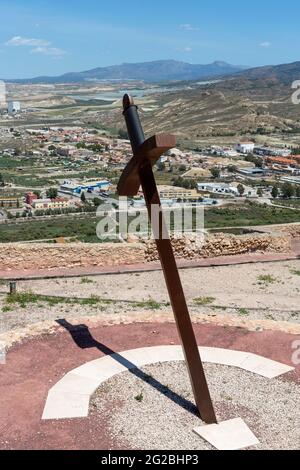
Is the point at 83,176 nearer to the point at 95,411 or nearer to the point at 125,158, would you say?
the point at 125,158

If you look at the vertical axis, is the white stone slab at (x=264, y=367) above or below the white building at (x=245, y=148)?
above

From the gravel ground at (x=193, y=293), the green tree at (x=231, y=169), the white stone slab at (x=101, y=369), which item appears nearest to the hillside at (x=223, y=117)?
the green tree at (x=231, y=169)

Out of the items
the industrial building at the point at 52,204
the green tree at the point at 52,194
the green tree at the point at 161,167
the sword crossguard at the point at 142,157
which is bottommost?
the green tree at the point at 52,194

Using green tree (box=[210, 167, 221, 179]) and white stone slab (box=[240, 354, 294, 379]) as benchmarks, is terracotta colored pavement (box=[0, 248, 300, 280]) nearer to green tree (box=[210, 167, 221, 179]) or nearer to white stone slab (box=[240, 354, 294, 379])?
white stone slab (box=[240, 354, 294, 379])

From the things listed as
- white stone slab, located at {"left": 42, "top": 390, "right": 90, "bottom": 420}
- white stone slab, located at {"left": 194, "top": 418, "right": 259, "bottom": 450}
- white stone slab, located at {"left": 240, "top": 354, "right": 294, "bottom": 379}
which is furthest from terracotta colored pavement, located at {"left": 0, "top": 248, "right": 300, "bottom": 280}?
white stone slab, located at {"left": 194, "top": 418, "right": 259, "bottom": 450}

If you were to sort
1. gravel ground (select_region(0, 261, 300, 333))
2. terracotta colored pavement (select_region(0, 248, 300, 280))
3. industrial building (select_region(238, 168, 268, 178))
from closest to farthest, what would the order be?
gravel ground (select_region(0, 261, 300, 333)), terracotta colored pavement (select_region(0, 248, 300, 280)), industrial building (select_region(238, 168, 268, 178))

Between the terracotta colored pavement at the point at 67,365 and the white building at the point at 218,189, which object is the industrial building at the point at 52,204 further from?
the terracotta colored pavement at the point at 67,365
